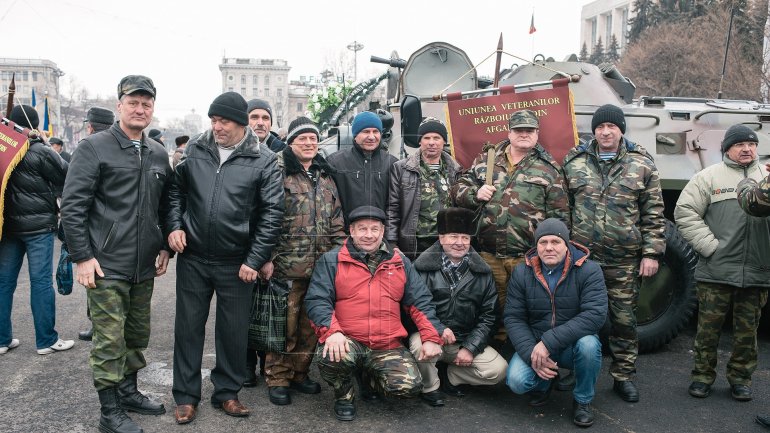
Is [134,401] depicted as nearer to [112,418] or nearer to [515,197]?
[112,418]

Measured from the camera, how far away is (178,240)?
395cm

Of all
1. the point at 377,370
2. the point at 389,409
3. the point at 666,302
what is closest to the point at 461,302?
the point at 377,370

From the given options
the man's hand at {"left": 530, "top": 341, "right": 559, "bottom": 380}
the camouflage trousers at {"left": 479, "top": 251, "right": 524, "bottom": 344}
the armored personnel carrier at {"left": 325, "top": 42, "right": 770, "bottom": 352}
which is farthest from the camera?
the armored personnel carrier at {"left": 325, "top": 42, "right": 770, "bottom": 352}

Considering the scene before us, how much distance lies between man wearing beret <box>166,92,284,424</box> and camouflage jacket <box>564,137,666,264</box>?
202 cm

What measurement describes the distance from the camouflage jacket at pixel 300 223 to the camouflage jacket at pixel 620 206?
67.2 inches

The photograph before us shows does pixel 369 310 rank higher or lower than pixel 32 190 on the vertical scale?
lower

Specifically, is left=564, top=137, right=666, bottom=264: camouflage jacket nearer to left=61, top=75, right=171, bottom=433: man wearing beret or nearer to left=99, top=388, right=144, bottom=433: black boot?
left=61, top=75, right=171, bottom=433: man wearing beret

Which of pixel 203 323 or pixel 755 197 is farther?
pixel 203 323

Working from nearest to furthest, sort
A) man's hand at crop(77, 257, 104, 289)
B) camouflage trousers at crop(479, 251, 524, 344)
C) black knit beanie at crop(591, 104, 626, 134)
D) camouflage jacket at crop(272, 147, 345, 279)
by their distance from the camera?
man's hand at crop(77, 257, 104, 289) → camouflage jacket at crop(272, 147, 345, 279) → black knit beanie at crop(591, 104, 626, 134) → camouflage trousers at crop(479, 251, 524, 344)

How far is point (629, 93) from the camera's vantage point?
6934 mm

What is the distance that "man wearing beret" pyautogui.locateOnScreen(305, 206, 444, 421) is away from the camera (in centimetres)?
410

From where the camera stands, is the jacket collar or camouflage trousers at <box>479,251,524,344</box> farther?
camouflage trousers at <box>479,251,524,344</box>

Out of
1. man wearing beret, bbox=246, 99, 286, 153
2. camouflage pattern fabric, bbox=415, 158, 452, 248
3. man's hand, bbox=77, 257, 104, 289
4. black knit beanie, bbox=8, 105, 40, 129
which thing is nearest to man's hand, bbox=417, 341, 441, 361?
camouflage pattern fabric, bbox=415, 158, 452, 248

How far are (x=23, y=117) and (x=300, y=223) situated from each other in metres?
2.82
